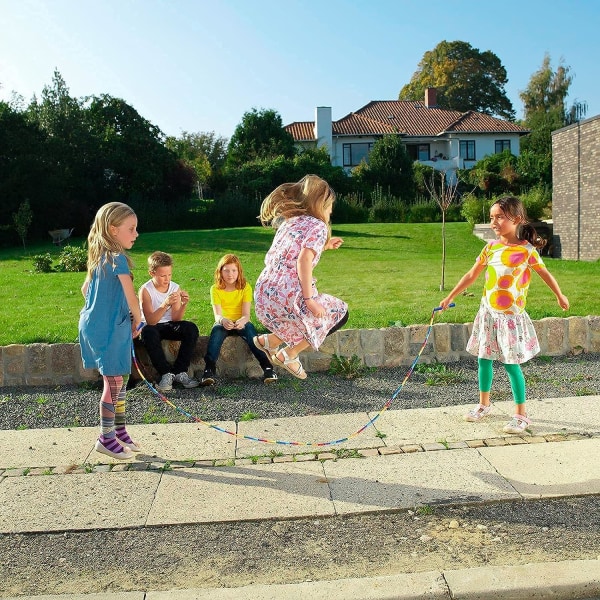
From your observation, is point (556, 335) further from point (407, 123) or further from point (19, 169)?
point (407, 123)

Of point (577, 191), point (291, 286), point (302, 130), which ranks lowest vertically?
point (291, 286)

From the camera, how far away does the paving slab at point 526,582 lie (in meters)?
3.27

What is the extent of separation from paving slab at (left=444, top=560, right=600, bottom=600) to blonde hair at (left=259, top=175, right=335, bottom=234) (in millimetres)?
2508

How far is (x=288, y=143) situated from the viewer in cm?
4859

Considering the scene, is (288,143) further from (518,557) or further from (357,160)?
(518,557)

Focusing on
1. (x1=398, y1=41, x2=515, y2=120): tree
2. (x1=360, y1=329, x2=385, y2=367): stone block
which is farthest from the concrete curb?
(x1=398, y1=41, x2=515, y2=120): tree

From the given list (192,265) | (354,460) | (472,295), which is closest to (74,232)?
A: (192,265)

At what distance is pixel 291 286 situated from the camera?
475 centimetres

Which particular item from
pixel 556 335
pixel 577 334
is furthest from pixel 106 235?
pixel 577 334

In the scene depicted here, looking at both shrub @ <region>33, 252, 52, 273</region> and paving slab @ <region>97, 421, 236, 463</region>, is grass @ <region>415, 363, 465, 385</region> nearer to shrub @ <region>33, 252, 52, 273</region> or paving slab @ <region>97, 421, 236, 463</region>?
paving slab @ <region>97, 421, 236, 463</region>

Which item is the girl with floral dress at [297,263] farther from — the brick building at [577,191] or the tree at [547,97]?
the tree at [547,97]

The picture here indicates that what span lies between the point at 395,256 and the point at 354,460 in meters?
15.2

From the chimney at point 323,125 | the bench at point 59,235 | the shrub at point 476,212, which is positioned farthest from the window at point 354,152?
the bench at point 59,235

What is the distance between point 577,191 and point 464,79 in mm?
57758
